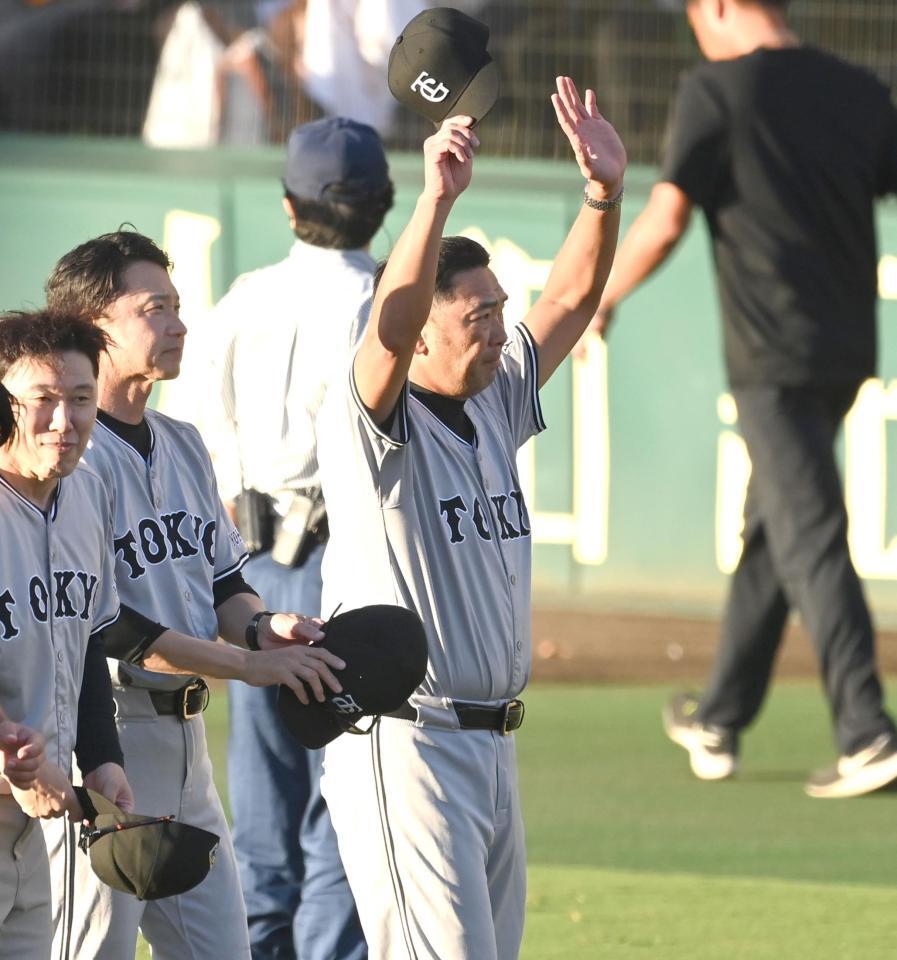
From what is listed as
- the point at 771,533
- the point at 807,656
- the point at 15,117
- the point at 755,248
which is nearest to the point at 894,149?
the point at 755,248

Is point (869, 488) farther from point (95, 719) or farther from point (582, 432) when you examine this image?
point (95, 719)

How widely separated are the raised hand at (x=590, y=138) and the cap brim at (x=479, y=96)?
1.12 feet

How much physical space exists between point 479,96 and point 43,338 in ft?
2.99

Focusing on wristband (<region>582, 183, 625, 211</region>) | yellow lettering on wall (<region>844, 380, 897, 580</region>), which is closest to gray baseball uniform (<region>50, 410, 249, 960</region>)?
wristband (<region>582, 183, 625, 211</region>)

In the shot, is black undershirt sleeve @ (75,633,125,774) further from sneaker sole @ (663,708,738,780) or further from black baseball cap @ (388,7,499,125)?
sneaker sole @ (663,708,738,780)

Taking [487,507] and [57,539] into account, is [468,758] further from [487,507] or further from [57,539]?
[57,539]

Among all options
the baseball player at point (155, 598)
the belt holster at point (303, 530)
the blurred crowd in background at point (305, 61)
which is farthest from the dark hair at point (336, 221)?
the blurred crowd in background at point (305, 61)

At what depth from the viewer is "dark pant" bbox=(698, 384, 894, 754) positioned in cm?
661

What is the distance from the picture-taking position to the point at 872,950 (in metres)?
5.20

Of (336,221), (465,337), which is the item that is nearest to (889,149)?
(336,221)

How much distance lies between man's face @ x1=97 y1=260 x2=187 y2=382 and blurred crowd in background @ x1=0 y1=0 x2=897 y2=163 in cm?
607

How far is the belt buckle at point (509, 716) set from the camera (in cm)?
383

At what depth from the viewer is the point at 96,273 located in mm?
4031

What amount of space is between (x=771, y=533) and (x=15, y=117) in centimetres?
532
